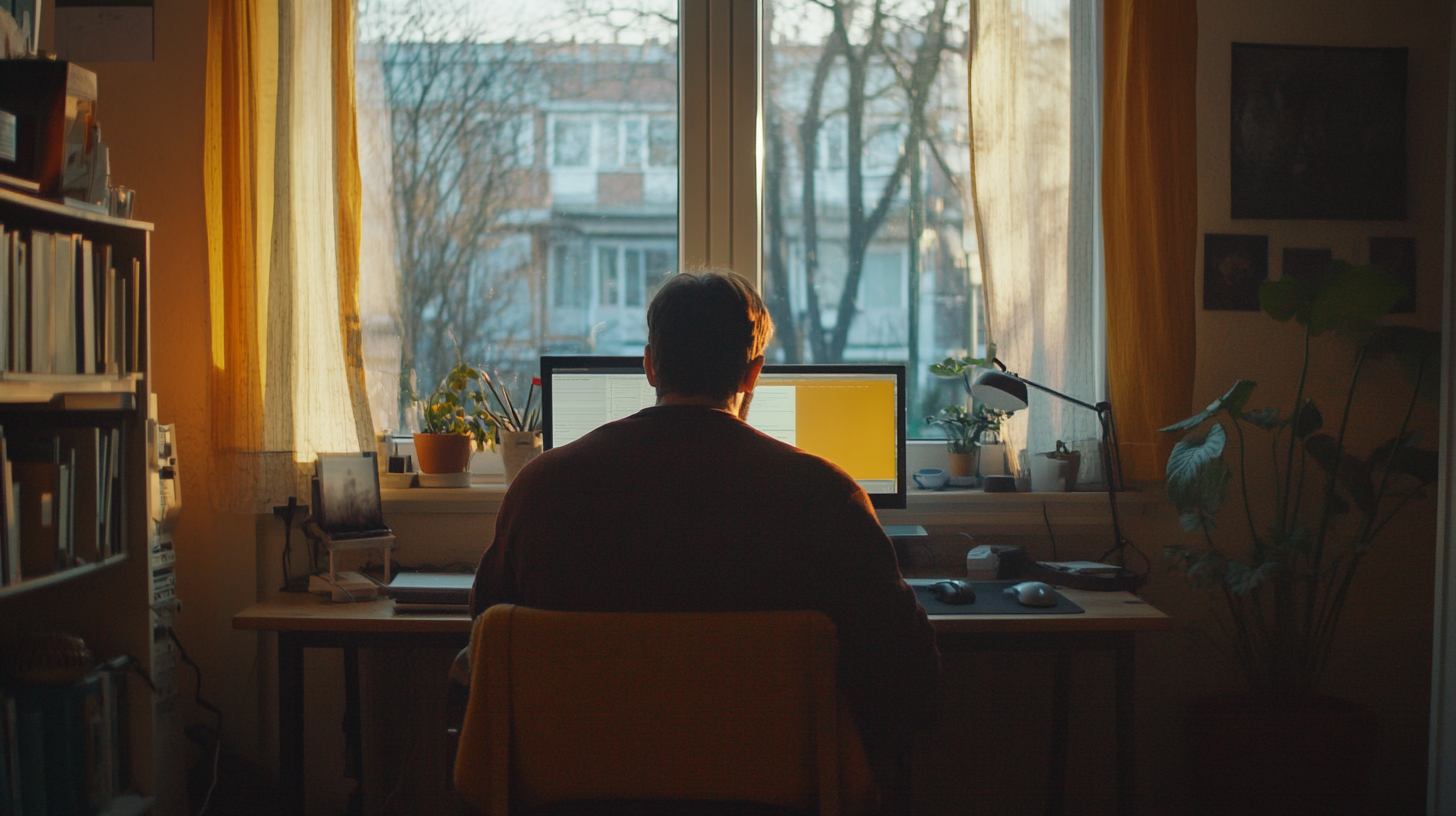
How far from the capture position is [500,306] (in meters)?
2.45

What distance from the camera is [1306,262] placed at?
231 cm

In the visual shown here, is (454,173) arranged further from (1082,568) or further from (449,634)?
(1082,568)

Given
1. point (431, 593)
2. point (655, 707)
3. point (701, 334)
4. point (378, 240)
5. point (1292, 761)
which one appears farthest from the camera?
point (378, 240)

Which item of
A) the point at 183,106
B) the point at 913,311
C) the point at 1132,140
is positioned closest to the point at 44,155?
the point at 183,106

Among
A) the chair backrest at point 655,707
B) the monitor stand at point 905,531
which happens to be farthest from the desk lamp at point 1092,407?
the chair backrest at point 655,707

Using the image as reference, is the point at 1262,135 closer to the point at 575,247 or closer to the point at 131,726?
the point at 575,247

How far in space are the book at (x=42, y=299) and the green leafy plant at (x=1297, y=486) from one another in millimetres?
2154

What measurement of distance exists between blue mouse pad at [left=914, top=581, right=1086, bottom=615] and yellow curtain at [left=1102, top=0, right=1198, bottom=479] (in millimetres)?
549

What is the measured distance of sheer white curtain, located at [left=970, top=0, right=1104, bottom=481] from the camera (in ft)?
7.39

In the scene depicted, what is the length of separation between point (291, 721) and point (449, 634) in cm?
36

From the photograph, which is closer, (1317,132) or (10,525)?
(10,525)

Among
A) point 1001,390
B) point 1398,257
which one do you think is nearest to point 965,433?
point 1001,390

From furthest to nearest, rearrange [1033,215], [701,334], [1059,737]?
1. [1033,215]
2. [1059,737]
3. [701,334]

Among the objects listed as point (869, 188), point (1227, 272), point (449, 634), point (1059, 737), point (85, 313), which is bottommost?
point (1059, 737)
